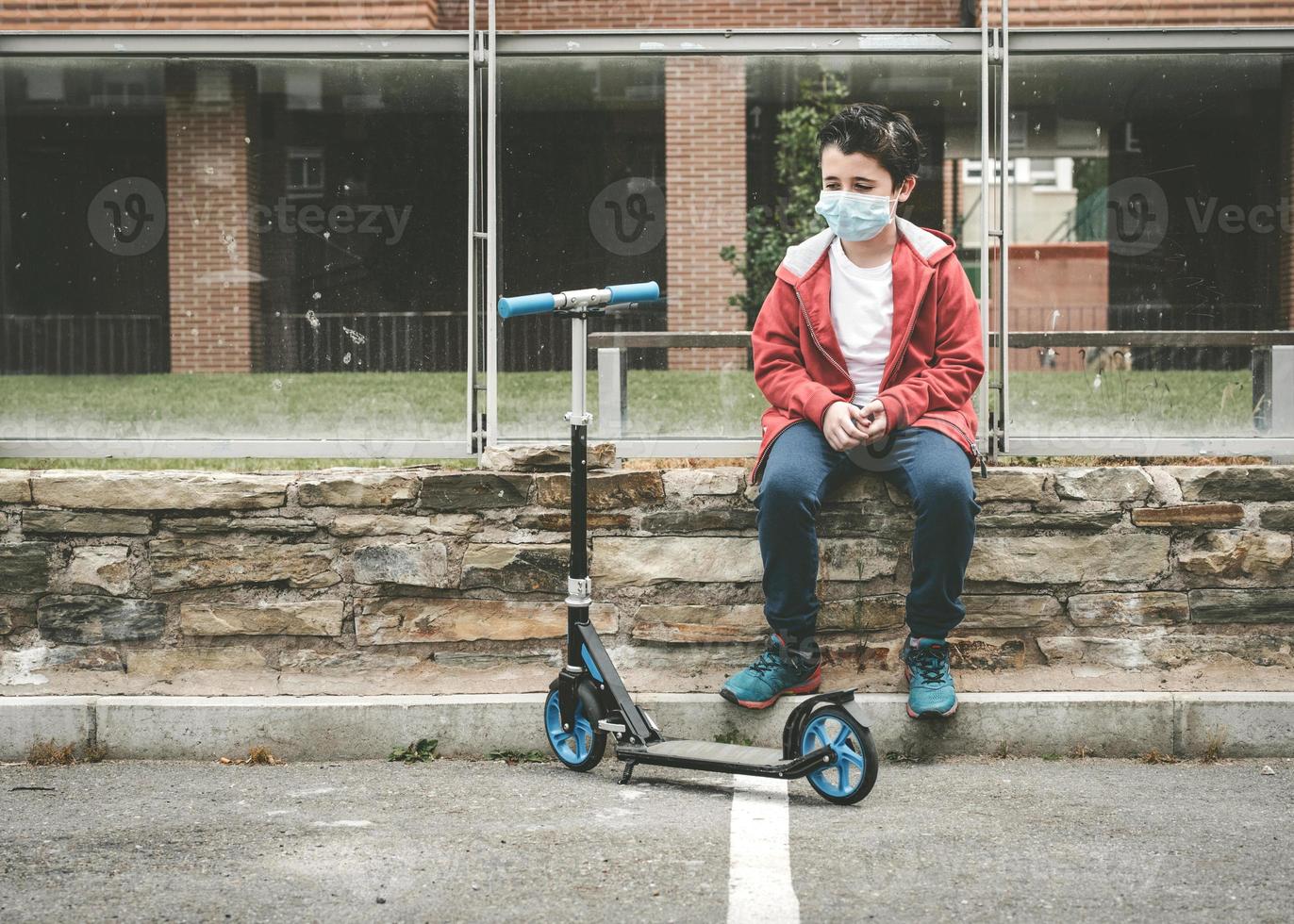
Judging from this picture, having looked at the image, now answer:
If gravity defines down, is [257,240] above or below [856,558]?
above

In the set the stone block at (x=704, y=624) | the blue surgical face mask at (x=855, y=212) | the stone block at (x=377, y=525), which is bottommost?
the stone block at (x=704, y=624)

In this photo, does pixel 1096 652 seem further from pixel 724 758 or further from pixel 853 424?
pixel 724 758

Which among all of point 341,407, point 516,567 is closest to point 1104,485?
point 516,567

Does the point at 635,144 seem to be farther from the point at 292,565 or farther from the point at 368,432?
the point at 292,565

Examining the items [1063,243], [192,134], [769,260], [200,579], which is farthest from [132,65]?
[1063,243]

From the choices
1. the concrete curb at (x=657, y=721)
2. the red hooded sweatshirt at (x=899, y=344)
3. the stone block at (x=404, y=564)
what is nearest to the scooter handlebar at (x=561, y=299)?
the red hooded sweatshirt at (x=899, y=344)

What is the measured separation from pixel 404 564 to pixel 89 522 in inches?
44.4

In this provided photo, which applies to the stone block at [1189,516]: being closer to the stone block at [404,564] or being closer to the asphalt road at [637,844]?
the asphalt road at [637,844]

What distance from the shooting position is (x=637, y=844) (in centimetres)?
375

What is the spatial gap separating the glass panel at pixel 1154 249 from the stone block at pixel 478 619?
6.22ft

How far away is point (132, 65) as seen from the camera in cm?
582

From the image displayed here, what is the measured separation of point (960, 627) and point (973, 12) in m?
2.40

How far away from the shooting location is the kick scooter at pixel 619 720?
161 inches

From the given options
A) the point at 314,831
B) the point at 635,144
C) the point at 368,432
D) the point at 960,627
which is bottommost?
the point at 314,831
